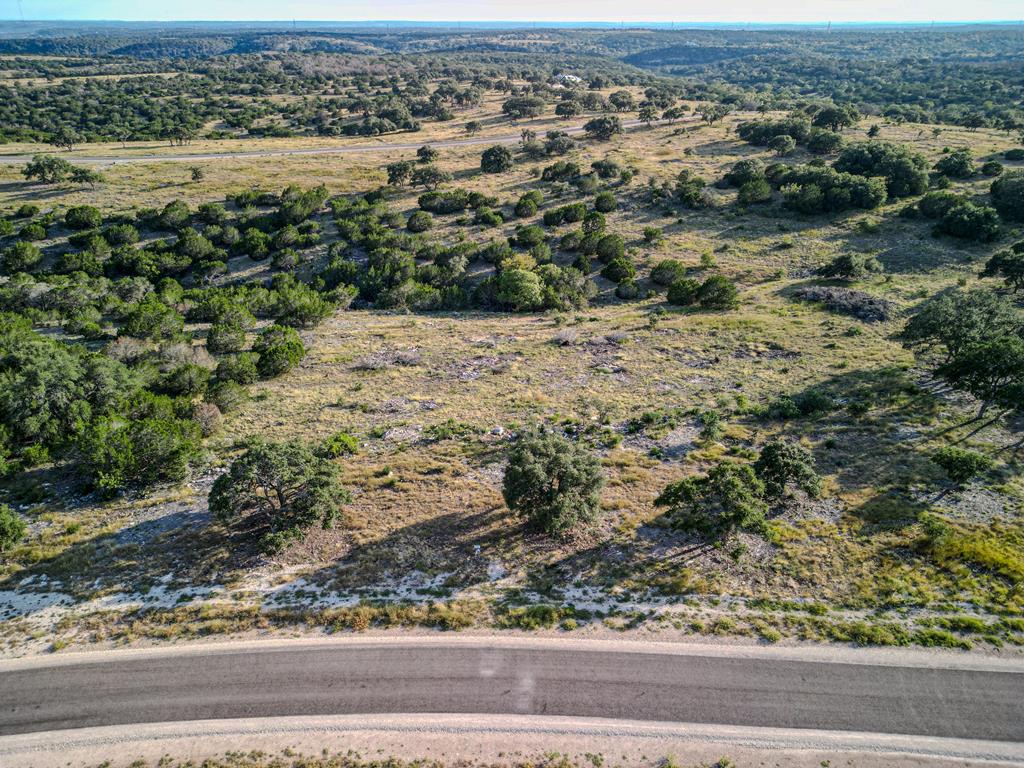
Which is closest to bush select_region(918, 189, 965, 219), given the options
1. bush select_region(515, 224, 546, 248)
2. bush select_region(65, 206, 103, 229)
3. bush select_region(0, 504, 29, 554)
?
bush select_region(515, 224, 546, 248)

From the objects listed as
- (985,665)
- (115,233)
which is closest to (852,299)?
(985,665)

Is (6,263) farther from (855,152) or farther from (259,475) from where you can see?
(855,152)

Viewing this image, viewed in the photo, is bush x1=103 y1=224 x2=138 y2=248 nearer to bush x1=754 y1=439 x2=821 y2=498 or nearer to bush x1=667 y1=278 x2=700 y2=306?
bush x1=667 y1=278 x2=700 y2=306

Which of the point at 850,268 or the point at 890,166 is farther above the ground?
the point at 890,166

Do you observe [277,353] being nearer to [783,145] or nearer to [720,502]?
[720,502]

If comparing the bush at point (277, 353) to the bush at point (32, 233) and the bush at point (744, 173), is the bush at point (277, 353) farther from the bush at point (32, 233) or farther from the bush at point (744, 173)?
the bush at point (744, 173)

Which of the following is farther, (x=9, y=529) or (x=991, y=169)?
(x=991, y=169)

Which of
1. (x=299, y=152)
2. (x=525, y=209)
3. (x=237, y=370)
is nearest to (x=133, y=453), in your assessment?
(x=237, y=370)
